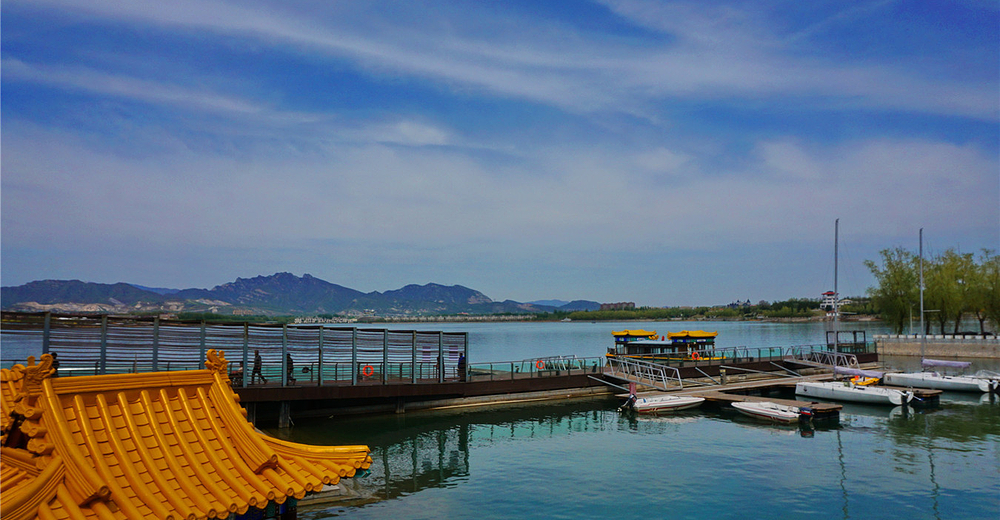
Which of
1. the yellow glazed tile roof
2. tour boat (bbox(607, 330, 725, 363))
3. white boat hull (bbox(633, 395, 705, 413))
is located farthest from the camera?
tour boat (bbox(607, 330, 725, 363))

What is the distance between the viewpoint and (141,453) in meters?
7.48

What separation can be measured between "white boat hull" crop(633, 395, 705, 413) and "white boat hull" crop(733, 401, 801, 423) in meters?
2.68

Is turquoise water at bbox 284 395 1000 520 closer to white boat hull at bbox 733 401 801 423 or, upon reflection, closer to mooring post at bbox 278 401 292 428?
mooring post at bbox 278 401 292 428

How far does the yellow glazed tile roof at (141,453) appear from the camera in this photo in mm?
6602

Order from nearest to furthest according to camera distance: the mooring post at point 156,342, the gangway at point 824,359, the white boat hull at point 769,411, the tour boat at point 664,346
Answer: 1. the mooring post at point 156,342
2. the white boat hull at point 769,411
3. the tour boat at point 664,346
4. the gangway at point 824,359

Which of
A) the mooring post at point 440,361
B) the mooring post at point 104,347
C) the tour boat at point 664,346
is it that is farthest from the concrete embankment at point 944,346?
the mooring post at point 104,347

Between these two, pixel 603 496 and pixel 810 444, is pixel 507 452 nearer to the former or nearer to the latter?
pixel 603 496

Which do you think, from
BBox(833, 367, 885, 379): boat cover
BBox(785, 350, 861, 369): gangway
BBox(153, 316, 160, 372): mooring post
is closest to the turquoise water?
BBox(153, 316, 160, 372): mooring post

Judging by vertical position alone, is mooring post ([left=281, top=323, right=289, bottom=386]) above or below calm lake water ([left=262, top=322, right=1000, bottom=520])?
above

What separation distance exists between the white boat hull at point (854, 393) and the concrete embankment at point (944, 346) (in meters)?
34.8

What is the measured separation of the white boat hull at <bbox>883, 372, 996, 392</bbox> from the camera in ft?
136

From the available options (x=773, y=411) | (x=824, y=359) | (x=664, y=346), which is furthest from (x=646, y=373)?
(x=824, y=359)

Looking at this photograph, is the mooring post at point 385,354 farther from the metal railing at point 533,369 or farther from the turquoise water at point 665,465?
the metal railing at point 533,369

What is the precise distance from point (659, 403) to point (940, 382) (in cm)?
2432
